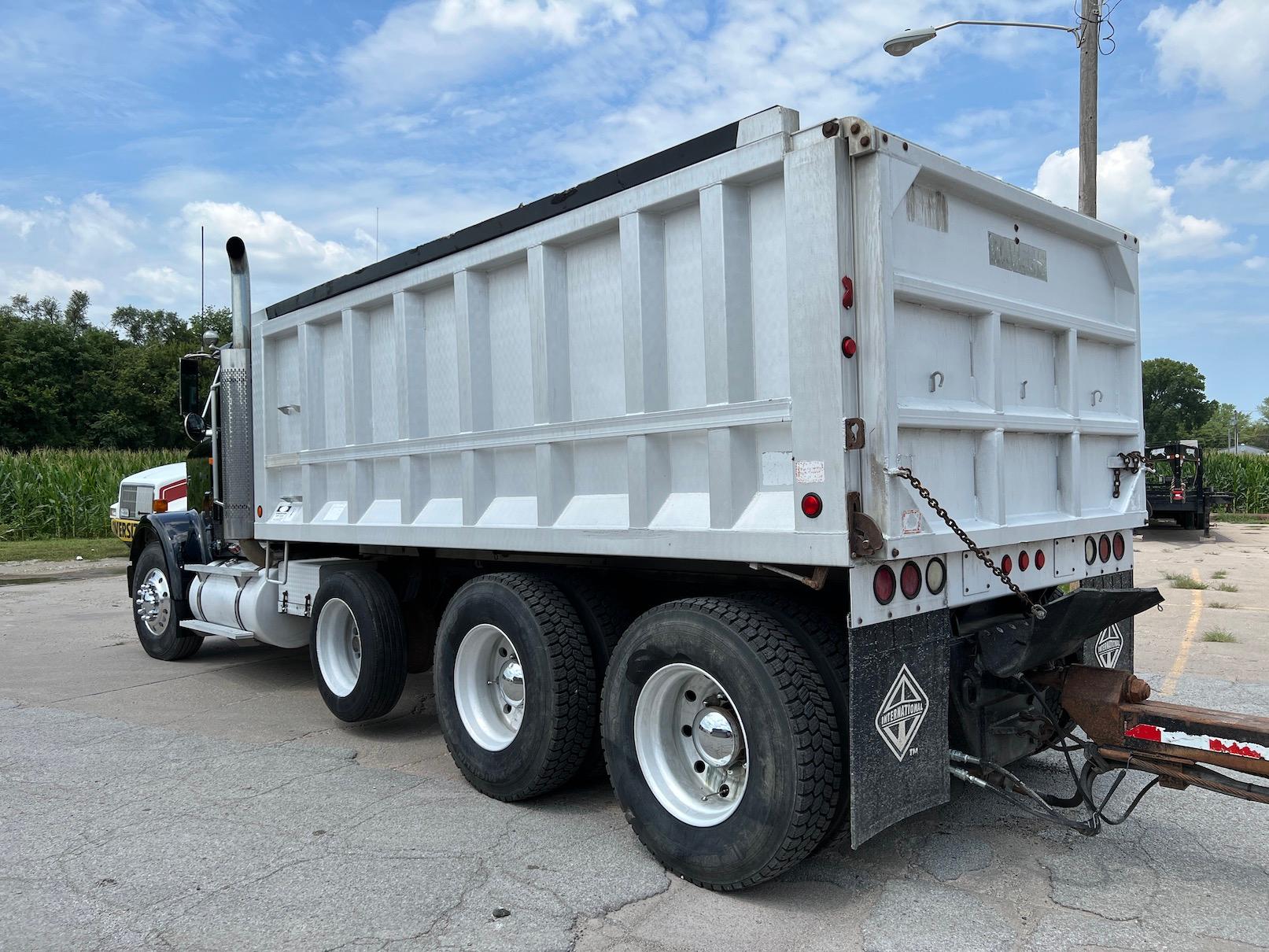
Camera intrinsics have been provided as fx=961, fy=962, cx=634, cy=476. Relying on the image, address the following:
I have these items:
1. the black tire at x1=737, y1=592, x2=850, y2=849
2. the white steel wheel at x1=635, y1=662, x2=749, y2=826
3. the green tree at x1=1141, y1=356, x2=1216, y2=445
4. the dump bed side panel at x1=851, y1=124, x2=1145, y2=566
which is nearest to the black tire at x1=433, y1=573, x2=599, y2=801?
the white steel wheel at x1=635, y1=662, x2=749, y2=826

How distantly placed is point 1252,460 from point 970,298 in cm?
3304

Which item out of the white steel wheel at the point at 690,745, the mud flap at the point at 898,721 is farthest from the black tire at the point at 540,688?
the mud flap at the point at 898,721

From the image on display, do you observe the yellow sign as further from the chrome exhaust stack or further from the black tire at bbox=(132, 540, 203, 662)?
the chrome exhaust stack

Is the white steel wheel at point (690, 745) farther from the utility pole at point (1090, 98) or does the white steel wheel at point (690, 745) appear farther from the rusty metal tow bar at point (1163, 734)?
the utility pole at point (1090, 98)

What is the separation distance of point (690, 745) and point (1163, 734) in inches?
70.2

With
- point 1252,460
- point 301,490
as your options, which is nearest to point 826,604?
point 301,490

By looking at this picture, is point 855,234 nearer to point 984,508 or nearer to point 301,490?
point 984,508

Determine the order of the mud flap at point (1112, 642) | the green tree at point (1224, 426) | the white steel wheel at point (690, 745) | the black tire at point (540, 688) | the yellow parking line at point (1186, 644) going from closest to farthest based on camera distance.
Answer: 1. the white steel wheel at point (690, 745)
2. the black tire at point (540, 688)
3. the mud flap at point (1112, 642)
4. the yellow parking line at point (1186, 644)
5. the green tree at point (1224, 426)

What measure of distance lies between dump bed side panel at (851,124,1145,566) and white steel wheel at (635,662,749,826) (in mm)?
1001

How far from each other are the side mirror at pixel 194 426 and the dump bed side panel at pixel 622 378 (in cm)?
229

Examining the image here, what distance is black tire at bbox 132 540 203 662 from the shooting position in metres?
8.32

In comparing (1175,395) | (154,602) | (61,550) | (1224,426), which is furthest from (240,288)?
(1224,426)

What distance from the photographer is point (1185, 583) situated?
12.7m

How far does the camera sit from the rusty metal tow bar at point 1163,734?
3.32 metres
